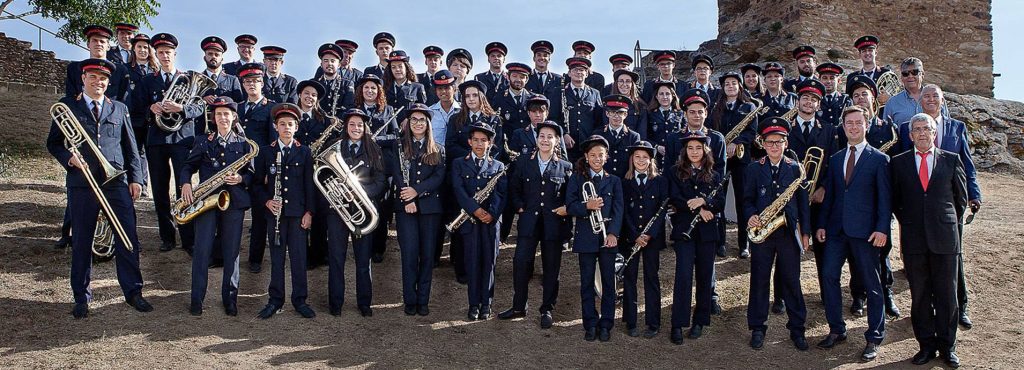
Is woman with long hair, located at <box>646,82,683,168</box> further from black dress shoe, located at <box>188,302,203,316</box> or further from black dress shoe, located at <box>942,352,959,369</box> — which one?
black dress shoe, located at <box>188,302,203,316</box>

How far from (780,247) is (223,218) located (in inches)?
194

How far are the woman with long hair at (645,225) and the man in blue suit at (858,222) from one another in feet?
4.59

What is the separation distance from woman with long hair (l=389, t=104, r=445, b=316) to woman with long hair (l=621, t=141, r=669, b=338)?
1784mm

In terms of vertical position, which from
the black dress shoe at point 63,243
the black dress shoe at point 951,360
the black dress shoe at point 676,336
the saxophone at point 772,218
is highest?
the saxophone at point 772,218

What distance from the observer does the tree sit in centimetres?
1756

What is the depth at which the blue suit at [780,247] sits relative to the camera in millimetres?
6840

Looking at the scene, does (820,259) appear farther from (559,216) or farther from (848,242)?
(559,216)

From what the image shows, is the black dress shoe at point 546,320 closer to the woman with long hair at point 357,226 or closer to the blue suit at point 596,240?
the blue suit at point 596,240

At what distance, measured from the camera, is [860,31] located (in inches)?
691

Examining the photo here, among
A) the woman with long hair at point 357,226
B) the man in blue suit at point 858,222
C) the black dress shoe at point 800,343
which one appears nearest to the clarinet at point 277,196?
the woman with long hair at point 357,226

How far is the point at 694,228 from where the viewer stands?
7.07m

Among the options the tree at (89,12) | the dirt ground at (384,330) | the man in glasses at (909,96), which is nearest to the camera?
the dirt ground at (384,330)

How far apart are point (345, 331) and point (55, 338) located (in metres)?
2.31

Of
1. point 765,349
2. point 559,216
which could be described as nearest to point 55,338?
point 559,216
